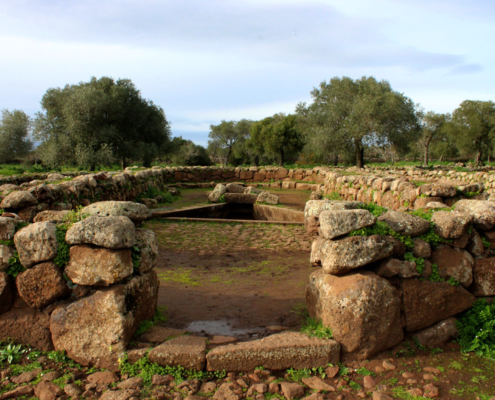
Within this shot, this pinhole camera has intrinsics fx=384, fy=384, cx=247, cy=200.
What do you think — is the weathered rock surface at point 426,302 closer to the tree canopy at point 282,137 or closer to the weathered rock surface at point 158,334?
the weathered rock surface at point 158,334

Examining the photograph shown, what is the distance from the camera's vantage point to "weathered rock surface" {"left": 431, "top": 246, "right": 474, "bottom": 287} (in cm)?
369

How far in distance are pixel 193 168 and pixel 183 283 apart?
1710 centimetres

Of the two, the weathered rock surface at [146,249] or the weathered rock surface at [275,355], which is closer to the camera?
the weathered rock surface at [275,355]

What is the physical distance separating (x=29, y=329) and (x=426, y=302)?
3676 millimetres

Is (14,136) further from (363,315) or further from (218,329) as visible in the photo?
(363,315)

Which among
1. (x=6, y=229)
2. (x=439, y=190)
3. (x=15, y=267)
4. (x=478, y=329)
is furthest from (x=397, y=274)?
(x=439, y=190)

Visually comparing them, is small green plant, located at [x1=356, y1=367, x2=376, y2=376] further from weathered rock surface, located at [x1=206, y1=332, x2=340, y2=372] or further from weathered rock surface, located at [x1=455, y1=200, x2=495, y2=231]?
weathered rock surface, located at [x1=455, y1=200, x2=495, y2=231]

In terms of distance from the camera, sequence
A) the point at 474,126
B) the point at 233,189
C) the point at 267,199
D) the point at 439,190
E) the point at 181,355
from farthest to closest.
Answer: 1. the point at 474,126
2. the point at 233,189
3. the point at 267,199
4. the point at 439,190
5. the point at 181,355

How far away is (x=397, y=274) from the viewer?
11.7 ft

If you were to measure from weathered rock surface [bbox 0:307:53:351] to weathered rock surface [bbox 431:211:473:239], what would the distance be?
12.4 feet

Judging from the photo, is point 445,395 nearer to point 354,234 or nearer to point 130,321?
point 354,234

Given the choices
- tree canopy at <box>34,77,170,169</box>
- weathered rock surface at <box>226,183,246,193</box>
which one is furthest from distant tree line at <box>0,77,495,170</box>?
weathered rock surface at <box>226,183,246,193</box>

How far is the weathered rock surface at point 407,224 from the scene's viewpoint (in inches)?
144

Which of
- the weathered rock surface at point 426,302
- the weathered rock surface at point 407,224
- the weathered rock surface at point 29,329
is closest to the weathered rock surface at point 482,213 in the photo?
the weathered rock surface at point 407,224
